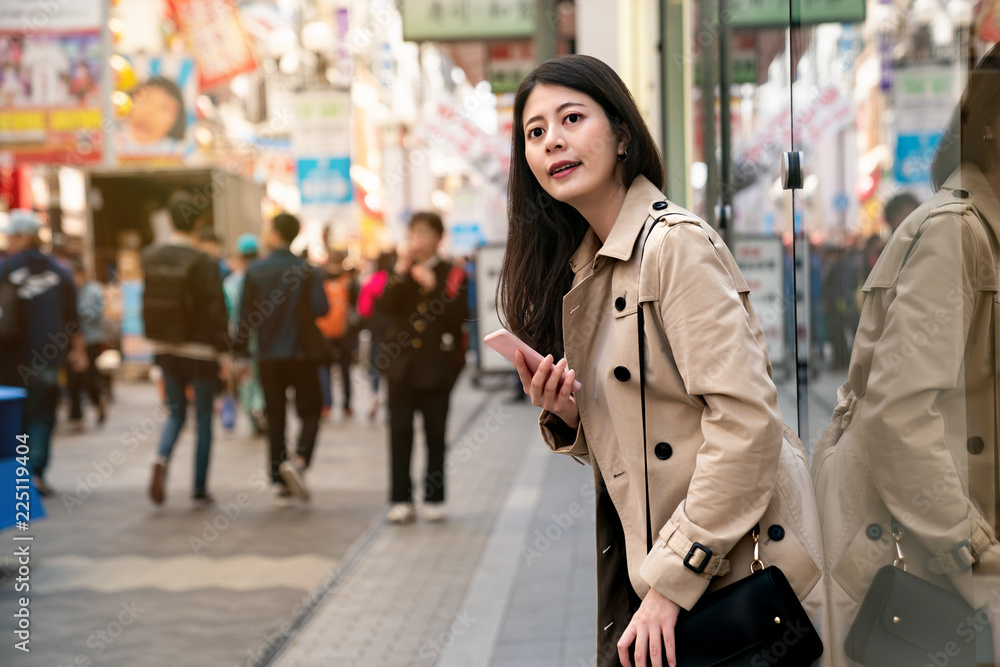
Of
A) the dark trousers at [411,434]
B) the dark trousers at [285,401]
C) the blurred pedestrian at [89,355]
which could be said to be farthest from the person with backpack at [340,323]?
the dark trousers at [411,434]

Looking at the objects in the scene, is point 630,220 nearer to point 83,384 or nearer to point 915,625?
point 915,625

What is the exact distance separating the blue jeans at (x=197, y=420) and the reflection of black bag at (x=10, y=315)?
1237 mm

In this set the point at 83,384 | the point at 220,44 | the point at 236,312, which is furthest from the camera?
the point at 220,44

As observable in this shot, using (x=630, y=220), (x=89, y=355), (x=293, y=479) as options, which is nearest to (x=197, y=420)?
(x=293, y=479)

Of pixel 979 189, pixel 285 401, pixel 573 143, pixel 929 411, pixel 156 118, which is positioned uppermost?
pixel 156 118

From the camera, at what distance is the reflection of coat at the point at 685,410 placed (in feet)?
5.91

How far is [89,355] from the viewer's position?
12938 mm

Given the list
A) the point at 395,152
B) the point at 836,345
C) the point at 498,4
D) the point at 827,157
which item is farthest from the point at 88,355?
the point at 395,152

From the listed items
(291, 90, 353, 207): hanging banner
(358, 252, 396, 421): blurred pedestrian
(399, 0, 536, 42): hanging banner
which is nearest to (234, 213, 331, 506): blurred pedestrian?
(399, 0, 536, 42): hanging banner

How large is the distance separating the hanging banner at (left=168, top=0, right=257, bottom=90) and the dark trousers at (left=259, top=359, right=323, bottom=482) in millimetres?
9448

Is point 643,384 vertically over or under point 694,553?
Answer: over

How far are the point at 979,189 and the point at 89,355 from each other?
41.4ft

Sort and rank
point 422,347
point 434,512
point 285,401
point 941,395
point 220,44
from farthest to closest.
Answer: point 220,44 → point 285,401 → point 434,512 → point 422,347 → point 941,395

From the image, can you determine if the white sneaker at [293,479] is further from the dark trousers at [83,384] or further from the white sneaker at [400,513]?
the dark trousers at [83,384]
